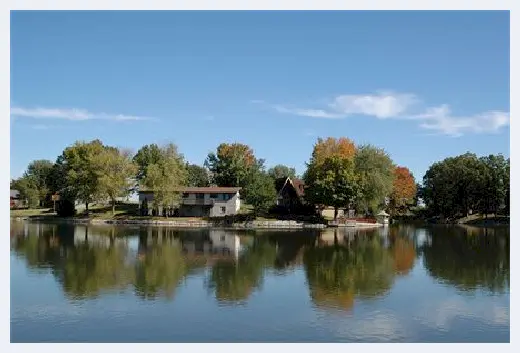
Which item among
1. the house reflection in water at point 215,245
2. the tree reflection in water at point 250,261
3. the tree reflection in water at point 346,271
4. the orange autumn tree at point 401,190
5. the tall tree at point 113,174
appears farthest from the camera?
the orange autumn tree at point 401,190

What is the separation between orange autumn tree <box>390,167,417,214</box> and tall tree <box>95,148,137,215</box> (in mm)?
29794

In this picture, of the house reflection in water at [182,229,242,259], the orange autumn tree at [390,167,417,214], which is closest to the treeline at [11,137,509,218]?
the orange autumn tree at [390,167,417,214]

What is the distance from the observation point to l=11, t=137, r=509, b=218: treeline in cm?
5134

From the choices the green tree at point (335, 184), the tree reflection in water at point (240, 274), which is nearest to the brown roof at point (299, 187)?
the green tree at point (335, 184)

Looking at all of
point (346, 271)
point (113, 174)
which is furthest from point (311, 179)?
point (346, 271)

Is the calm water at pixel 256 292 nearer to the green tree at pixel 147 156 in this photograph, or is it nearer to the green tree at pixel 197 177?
the green tree at pixel 147 156

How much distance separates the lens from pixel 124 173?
188 feet

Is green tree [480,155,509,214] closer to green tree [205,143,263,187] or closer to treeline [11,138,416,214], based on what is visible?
treeline [11,138,416,214]

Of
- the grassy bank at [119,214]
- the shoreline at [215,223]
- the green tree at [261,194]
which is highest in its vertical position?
the green tree at [261,194]

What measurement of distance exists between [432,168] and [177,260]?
53.7 m

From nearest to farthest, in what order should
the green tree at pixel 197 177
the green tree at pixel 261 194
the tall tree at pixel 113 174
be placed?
the green tree at pixel 261 194 → the tall tree at pixel 113 174 → the green tree at pixel 197 177

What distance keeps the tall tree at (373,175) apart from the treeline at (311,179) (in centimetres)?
10

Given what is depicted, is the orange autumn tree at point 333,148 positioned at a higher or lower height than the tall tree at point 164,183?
higher

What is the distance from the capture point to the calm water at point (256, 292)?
43.9 ft
